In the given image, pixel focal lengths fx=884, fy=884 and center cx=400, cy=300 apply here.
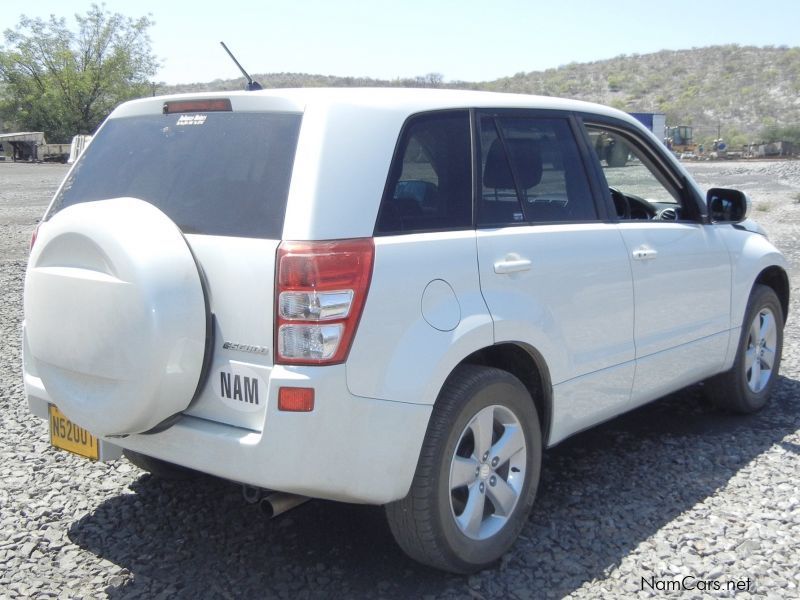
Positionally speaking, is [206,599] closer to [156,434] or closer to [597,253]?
[156,434]

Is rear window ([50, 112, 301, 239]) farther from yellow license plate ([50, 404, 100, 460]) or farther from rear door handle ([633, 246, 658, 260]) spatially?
rear door handle ([633, 246, 658, 260])

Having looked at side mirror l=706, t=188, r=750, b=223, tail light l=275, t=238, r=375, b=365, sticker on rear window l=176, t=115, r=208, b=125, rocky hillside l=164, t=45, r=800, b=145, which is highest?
rocky hillside l=164, t=45, r=800, b=145

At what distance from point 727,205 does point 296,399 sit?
3.29m

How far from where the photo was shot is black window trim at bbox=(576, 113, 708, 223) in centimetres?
438

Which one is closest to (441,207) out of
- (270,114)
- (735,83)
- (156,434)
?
(270,114)

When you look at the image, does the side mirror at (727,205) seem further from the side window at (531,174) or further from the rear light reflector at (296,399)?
the rear light reflector at (296,399)

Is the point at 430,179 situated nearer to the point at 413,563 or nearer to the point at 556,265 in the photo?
the point at 556,265

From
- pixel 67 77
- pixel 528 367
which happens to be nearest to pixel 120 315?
pixel 528 367

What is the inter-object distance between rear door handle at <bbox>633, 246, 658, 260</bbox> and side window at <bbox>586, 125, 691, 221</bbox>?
0.21 m

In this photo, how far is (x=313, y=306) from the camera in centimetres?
295

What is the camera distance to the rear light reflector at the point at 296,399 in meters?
2.92

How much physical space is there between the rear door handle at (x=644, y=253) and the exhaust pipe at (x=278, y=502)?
206cm

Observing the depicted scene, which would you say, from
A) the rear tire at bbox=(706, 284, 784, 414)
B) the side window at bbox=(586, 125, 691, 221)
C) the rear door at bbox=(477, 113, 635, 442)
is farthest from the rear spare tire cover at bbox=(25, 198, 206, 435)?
the rear tire at bbox=(706, 284, 784, 414)

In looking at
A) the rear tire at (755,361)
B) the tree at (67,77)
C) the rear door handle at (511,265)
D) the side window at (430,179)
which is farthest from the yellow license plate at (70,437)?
the tree at (67,77)
